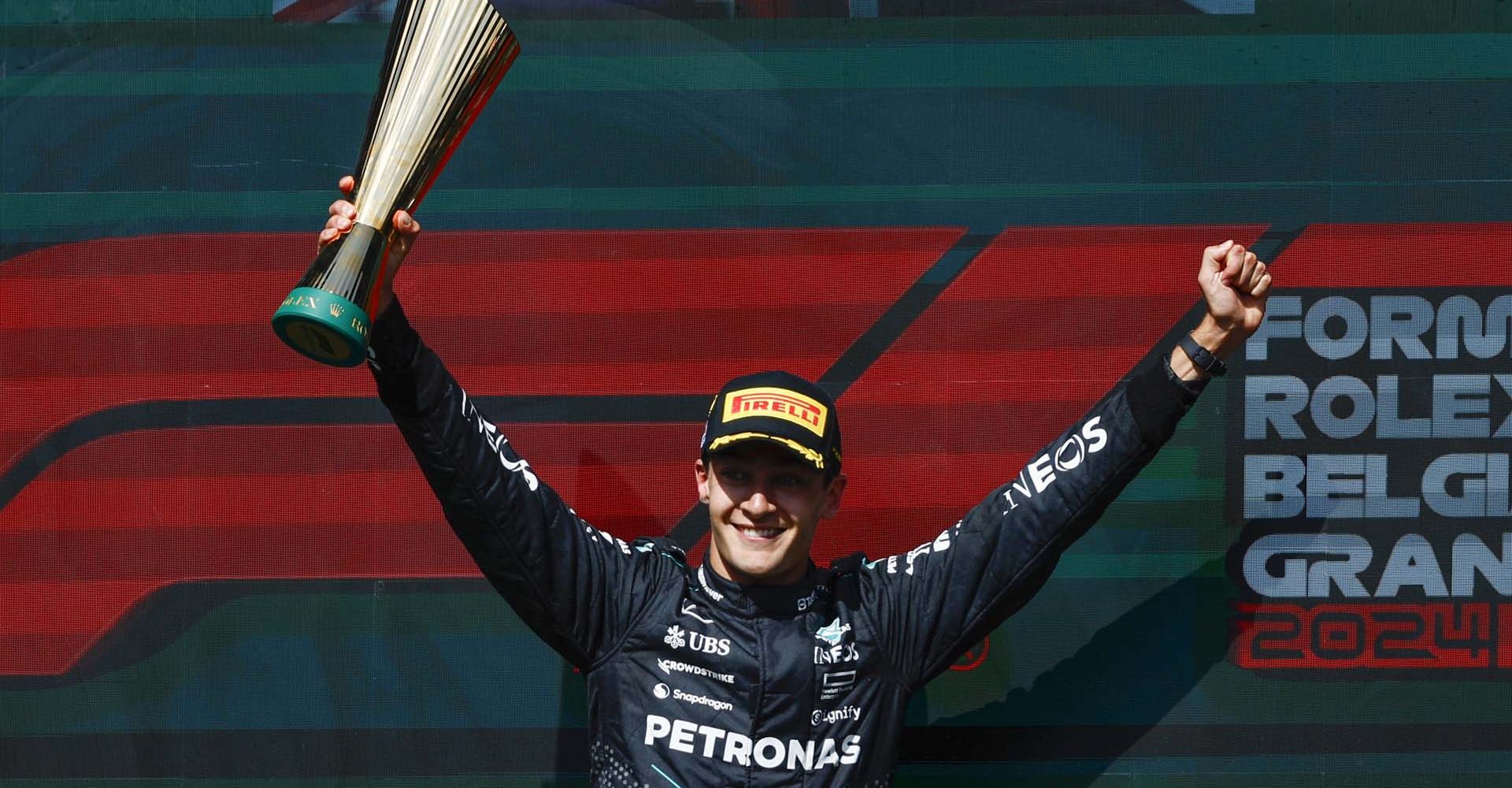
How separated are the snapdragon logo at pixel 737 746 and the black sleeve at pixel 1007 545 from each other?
188mm

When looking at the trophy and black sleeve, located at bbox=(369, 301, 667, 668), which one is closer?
the trophy

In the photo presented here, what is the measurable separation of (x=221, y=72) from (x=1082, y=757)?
2.01 meters

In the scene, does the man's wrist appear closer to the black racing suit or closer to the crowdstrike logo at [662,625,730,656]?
the black racing suit

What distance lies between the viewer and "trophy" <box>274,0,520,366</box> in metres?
1.64

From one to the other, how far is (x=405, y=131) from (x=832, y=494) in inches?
31.7

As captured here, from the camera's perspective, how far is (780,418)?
1.84 meters

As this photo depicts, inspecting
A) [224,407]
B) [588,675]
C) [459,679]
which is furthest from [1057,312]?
[224,407]

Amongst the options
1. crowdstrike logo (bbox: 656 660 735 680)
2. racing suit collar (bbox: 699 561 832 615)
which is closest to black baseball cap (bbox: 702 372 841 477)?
racing suit collar (bbox: 699 561 832 615)

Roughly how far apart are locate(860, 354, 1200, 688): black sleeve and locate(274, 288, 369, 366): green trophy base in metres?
0.87

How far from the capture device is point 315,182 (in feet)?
7.74

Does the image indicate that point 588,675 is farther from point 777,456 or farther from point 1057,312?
point 1057,312

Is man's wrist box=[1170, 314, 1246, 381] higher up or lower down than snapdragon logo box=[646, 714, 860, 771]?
higher up

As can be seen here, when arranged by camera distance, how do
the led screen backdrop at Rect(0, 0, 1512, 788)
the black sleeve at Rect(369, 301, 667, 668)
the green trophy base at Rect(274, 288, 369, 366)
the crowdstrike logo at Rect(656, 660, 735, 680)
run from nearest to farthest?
the green trophy base at Rect(274, 288, 369, 366), the black sleeve at Rect(369, 301, 667, 668), the crowdstrike logo at Rect(656, 660, 735, 680), the led screen backdrop at Rect(0, 0, 1512, 788)

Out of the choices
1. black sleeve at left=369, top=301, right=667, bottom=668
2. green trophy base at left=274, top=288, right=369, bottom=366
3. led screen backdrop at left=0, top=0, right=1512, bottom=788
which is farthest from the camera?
led screen backdrop at left=0, top=0, right=1512, bottom=788
